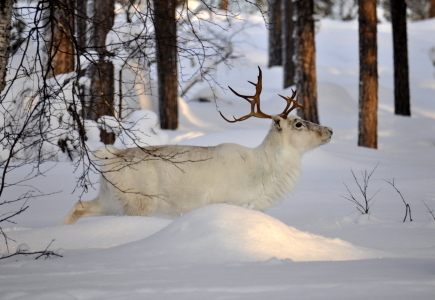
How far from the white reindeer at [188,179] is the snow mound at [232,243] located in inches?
59.8

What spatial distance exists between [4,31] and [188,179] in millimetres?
2448

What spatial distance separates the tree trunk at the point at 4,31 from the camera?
4.46 metres

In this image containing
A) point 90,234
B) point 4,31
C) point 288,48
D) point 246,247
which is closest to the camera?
point 246,247

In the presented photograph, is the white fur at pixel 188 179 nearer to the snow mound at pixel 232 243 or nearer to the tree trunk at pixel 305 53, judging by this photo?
the snow mound at pixel 232 243

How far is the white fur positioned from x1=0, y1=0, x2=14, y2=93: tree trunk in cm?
145

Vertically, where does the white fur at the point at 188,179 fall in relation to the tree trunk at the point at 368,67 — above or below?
below

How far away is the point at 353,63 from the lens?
92.1 feet

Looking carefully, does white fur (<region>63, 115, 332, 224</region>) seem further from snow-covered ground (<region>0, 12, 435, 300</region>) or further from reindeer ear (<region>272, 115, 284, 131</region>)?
snow-covered ground (<region>0, 12, 435, 300</region>)

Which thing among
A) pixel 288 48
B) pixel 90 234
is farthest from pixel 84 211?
pixel 288 48

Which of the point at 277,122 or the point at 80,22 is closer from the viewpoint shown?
the point at 277,122

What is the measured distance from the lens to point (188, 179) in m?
5.93

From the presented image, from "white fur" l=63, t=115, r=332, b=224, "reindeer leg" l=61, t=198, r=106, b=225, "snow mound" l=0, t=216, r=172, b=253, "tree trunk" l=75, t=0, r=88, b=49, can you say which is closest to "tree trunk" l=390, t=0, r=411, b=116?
"tree trunk" l=75, t=0, r=88, b=49

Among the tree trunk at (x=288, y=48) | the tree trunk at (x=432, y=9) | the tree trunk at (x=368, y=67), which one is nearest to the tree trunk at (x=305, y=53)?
the tree trunk at (x=368, y=67)

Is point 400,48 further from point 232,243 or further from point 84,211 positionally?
point 232,243
